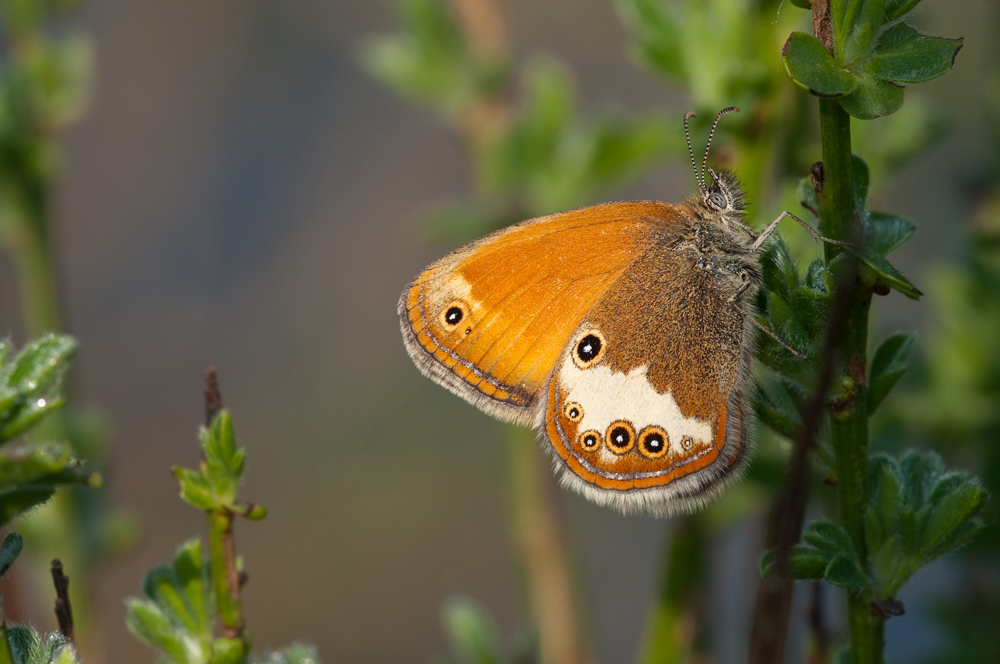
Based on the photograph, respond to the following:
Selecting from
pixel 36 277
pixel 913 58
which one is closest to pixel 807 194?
pixel 913 58

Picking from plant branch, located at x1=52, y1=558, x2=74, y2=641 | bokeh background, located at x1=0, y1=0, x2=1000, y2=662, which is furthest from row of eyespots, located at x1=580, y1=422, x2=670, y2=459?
bokeh background, located at x1=0, y1=0, x2=1000, y2=662

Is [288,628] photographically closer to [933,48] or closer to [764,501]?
[764,501]

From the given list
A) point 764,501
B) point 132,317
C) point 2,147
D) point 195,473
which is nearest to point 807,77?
point 195,473

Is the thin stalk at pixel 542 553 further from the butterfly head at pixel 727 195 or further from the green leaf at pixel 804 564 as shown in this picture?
the green leaf at pixel 804 564

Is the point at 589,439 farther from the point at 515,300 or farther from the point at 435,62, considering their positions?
the point at 435,62

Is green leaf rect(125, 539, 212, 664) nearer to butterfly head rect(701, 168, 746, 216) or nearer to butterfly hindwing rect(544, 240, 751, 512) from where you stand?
butterfly hindwing rect(544, 240, 751, 512)
